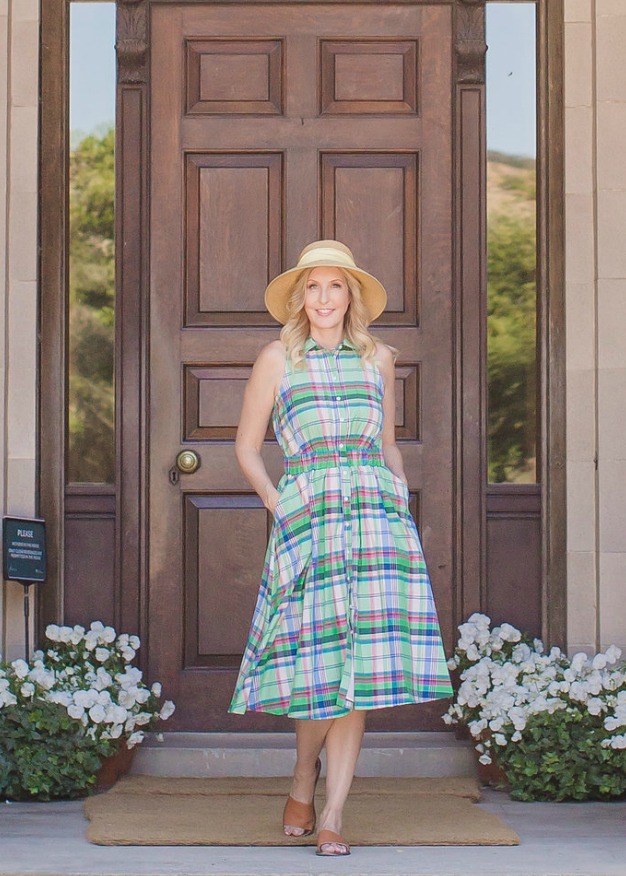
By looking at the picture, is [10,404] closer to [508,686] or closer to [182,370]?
[182,370]

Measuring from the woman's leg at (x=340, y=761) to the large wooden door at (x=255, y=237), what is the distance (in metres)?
1.48

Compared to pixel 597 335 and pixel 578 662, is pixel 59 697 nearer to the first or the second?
pixel 578 662

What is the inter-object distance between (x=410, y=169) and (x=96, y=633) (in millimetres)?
2256

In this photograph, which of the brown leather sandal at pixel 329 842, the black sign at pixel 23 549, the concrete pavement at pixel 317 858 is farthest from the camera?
the black sign at pixel 23 549

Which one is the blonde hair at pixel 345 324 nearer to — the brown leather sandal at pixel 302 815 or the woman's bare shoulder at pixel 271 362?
the woman's bare shoulder at pixel 271 362

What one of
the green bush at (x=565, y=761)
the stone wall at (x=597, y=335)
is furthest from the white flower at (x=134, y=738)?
the stone wall at (x=597, y=335)

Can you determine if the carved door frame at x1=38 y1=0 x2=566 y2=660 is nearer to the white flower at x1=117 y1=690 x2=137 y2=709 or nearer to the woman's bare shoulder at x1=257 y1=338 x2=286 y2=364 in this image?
the white flower at x1=117 y1=690 x2=137 y2=709

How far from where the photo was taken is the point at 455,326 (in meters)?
5.66

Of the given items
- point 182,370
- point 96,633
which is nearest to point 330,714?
point 96,633

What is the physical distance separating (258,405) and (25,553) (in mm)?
1545

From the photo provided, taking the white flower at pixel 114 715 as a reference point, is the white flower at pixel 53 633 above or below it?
above

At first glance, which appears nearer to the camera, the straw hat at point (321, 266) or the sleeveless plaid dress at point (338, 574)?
the sleeveless plaid dress at point (338, 574)

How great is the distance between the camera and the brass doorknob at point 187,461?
5.63m

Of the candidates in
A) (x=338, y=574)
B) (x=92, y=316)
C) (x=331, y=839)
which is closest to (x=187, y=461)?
(x=92, y=316)
